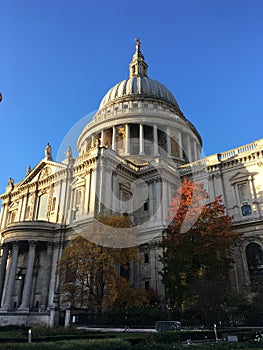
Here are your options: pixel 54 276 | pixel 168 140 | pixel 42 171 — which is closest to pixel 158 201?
pixel 54 276

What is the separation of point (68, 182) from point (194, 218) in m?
19.2

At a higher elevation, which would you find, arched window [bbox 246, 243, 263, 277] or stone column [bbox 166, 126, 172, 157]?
stone column [bbox 166, 126, 172, 157]

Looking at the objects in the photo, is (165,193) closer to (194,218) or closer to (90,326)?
(194,218)

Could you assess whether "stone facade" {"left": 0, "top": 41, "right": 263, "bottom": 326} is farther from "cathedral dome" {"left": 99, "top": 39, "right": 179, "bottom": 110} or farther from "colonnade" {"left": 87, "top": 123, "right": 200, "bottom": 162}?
"cathedral dome" {"left": 99, "top": 39, "right": 179, "bottom": 110}

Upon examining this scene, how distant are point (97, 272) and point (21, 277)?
1606cm

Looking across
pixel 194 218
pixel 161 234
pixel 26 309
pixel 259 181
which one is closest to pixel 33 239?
pixel 26 309

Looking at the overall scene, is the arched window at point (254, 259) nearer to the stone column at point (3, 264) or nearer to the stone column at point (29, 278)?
the stone column at point (29, 278)

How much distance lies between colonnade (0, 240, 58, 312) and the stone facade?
0.35 feet

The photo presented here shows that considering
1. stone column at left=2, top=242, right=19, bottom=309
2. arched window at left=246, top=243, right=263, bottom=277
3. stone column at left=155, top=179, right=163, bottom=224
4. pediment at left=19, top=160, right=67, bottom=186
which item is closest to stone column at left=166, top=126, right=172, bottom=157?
stone column at left=155, top=179, right=163, bottom=224

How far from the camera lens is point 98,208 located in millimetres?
35688

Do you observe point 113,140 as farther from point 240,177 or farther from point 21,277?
point 21,277

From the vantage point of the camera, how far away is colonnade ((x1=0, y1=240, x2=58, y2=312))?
34344mm

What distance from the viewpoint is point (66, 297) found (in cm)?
2989

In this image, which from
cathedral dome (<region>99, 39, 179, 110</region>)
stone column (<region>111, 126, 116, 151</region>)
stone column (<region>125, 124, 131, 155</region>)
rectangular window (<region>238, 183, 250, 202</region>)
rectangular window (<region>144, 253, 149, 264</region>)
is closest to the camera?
rectangular window (<region>144, 253, 149, 264</region>)
